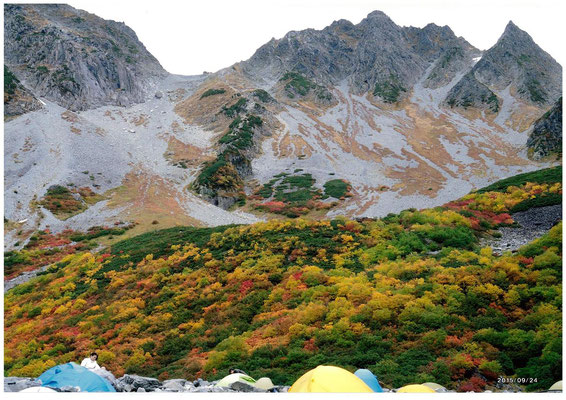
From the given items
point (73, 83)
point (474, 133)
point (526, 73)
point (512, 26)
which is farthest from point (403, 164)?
point (512, 26)

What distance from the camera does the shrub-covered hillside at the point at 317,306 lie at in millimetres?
13414

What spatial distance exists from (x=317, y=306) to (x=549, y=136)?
105m

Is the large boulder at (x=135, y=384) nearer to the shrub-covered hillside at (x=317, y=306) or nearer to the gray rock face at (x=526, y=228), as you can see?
the shrub-covered hillside at (x=317, y=306)

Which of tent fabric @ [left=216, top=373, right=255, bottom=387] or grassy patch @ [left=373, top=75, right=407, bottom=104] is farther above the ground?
grassy patch @ [left=373, top=75, right=407, bottom=104]

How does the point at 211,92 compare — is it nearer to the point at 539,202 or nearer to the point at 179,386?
the point at 539,202

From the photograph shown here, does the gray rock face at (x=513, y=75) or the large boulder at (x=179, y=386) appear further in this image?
the gray rock face at (x=513, y=75)

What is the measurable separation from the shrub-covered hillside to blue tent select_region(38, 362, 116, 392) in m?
4.37

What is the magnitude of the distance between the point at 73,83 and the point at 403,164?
11999 centimetres

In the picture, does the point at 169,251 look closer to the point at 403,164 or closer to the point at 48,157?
the point at 48,157

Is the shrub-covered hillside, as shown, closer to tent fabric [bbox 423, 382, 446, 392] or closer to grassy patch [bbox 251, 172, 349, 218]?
tent fabric [bbox 423, 382, 446, 392]

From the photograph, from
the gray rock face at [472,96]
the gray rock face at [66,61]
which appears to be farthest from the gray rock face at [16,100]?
the gray rock face at [472,96]

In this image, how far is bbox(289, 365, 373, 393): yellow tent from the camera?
890 cm

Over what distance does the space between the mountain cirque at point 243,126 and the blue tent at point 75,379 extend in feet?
139

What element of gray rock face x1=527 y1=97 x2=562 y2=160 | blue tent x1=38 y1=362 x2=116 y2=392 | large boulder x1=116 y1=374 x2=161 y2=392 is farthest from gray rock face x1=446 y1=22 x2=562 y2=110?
blue tent x1=38 y1=362 x2=116 y2=392
